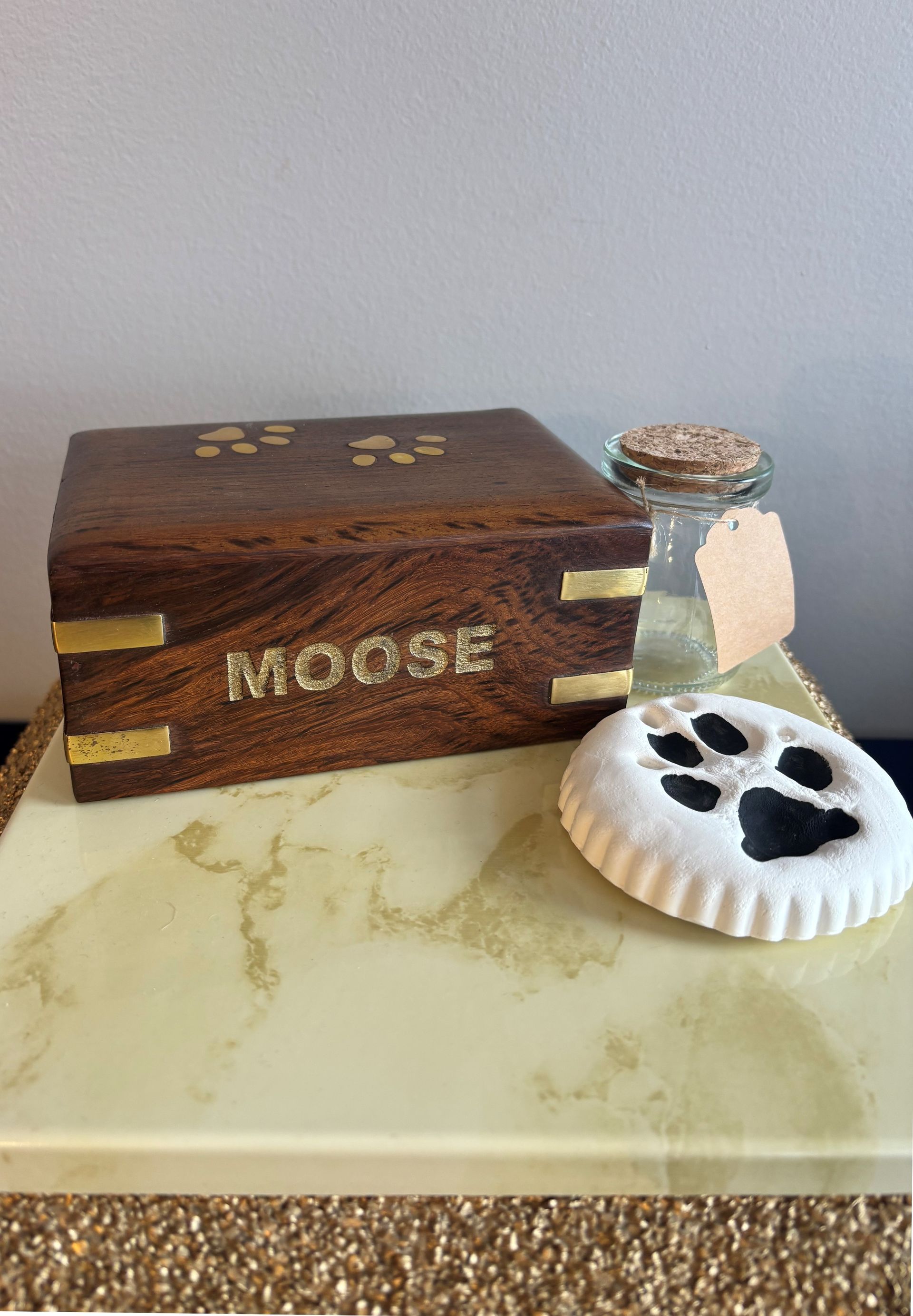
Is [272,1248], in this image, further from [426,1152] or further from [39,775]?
[39,775]

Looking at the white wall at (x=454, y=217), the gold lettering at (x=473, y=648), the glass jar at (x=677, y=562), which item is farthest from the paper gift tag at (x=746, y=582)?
the white wall at (x=454, y=217)

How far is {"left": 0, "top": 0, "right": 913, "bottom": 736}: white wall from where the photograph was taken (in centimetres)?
79

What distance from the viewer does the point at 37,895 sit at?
1.84 feet

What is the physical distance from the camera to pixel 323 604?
596 millimetres

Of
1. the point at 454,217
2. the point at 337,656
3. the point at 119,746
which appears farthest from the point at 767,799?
the point at 454,217

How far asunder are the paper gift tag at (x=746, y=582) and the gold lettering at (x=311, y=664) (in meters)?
0.26

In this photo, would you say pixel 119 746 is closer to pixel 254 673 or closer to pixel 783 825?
pixel 254 673

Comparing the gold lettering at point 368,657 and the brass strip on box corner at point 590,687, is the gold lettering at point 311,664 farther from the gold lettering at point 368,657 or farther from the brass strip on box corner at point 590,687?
the brass strip on box corner at point 590,687

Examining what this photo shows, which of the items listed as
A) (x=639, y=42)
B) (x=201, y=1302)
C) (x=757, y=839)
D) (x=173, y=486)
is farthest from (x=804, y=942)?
(x=639, y=42)

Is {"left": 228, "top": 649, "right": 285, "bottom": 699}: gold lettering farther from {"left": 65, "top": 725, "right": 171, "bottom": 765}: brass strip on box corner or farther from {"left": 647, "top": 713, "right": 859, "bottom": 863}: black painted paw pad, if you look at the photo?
{"left": 647, "top": 713, "right": 859, "bottom": 863}: black painted paw pad

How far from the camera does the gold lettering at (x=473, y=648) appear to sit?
2.09 feet

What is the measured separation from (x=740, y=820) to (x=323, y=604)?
0.90 ft

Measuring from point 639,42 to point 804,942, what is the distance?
2.33 feet

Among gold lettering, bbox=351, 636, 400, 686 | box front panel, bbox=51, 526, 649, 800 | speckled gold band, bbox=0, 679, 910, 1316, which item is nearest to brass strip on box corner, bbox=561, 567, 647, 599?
box front panel, bbox=51, 526, 649, 800
